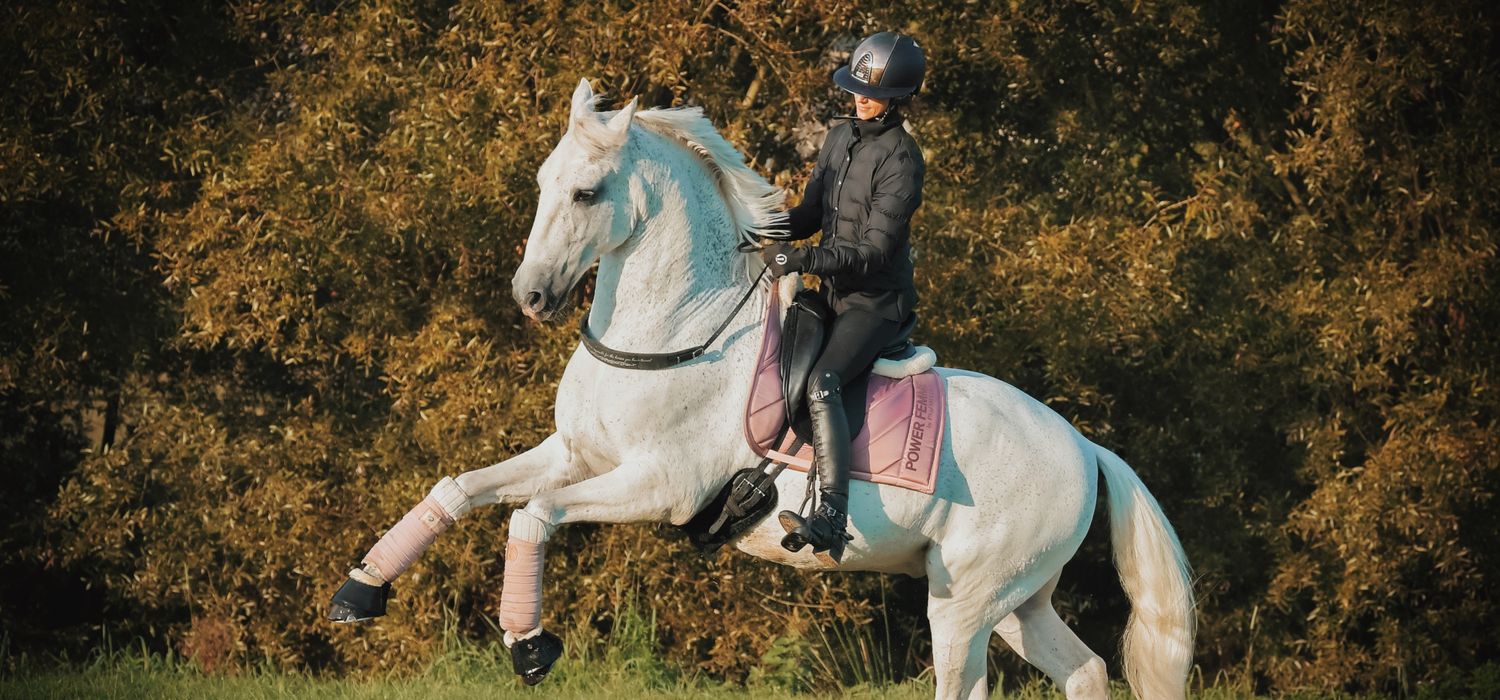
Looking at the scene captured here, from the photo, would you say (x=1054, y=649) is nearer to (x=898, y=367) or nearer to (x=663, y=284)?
(x=898, y=367)

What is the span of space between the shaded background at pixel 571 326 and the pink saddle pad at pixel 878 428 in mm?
3934

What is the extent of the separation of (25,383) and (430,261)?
3042mm

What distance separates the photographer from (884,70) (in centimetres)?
563

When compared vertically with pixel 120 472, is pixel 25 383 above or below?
above

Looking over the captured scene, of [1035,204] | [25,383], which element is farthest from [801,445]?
[25,383]

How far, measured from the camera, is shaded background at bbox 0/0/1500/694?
31.7 feet

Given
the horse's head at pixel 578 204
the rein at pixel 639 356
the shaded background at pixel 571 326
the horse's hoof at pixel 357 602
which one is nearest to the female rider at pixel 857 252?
the rein at pixel 639 356

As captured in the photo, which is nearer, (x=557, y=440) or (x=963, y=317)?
(x=557, y=440)

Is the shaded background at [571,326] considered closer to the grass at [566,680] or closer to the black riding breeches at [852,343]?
the grass at [566,680]

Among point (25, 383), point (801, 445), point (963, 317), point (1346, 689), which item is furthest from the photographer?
point (1346, 689)

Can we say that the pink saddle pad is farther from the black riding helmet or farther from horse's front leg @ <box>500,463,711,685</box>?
the black riding helmet

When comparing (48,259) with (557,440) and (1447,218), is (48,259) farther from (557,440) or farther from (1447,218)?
(1447,218)

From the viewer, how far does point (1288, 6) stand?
10.3 m

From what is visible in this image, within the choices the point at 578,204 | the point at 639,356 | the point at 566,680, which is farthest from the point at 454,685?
the point at 578,204
